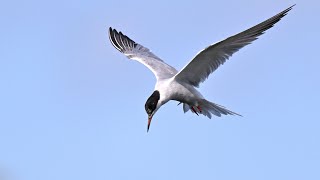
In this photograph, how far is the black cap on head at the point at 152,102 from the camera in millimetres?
14266

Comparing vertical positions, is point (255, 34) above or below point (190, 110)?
above

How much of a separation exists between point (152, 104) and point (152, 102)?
0.04 m


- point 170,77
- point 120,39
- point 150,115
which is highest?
point 120,39

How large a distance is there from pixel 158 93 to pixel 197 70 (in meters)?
0.92

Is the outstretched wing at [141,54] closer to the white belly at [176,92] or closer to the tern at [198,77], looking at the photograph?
the tern at [198,77]

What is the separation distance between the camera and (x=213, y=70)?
14625mm

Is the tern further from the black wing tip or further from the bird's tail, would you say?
the black wing tip

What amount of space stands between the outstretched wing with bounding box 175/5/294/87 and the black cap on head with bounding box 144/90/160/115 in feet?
1.84

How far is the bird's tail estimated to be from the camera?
1452 cm

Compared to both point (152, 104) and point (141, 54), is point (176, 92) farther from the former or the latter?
point (141, 54)

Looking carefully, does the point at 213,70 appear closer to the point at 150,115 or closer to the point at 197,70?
the point at 197,70

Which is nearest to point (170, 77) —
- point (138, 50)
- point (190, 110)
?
point (190, 110)

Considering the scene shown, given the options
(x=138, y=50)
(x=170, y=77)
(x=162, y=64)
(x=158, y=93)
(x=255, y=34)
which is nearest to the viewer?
(x=255, y=34)

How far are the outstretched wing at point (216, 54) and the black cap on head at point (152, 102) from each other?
561 mm
